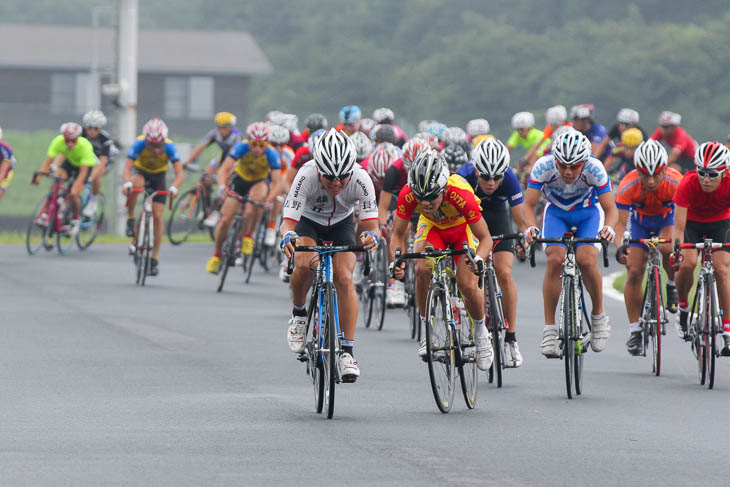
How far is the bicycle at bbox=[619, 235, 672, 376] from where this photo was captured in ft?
41.5

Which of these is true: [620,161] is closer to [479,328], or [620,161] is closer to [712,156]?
[712,156]

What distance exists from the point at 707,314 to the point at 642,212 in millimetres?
1587

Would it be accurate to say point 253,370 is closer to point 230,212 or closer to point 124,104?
point 230,212

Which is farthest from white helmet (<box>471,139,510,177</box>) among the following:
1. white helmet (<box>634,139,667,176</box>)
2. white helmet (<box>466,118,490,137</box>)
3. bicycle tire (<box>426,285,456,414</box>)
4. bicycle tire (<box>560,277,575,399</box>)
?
white helmet (<box>466,118,490,137</box>)

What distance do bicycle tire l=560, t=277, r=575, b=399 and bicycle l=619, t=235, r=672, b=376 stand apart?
1.66m

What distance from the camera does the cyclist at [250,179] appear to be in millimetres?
19203

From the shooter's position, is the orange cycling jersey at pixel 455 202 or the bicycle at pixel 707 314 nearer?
the orange cycling jersey at pixel 455 202

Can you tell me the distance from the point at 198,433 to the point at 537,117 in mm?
53687

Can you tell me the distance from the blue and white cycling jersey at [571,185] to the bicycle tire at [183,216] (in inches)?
567

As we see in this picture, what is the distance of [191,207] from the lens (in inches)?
1042

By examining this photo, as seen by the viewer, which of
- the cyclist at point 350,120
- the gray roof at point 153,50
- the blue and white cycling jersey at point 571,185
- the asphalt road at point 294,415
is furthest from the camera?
the gray roof at point 153,50

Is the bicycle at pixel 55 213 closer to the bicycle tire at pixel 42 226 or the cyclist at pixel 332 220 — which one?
the bicycle tire at pixel 42 226

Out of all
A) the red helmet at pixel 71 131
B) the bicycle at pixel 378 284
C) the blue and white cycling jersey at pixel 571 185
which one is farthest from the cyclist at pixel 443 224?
the red helmet at pixel 71 131

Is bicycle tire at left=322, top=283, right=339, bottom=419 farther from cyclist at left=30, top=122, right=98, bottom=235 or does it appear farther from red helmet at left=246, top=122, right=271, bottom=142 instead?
cyclist at left=30, top=122, right=98, bottom=235
